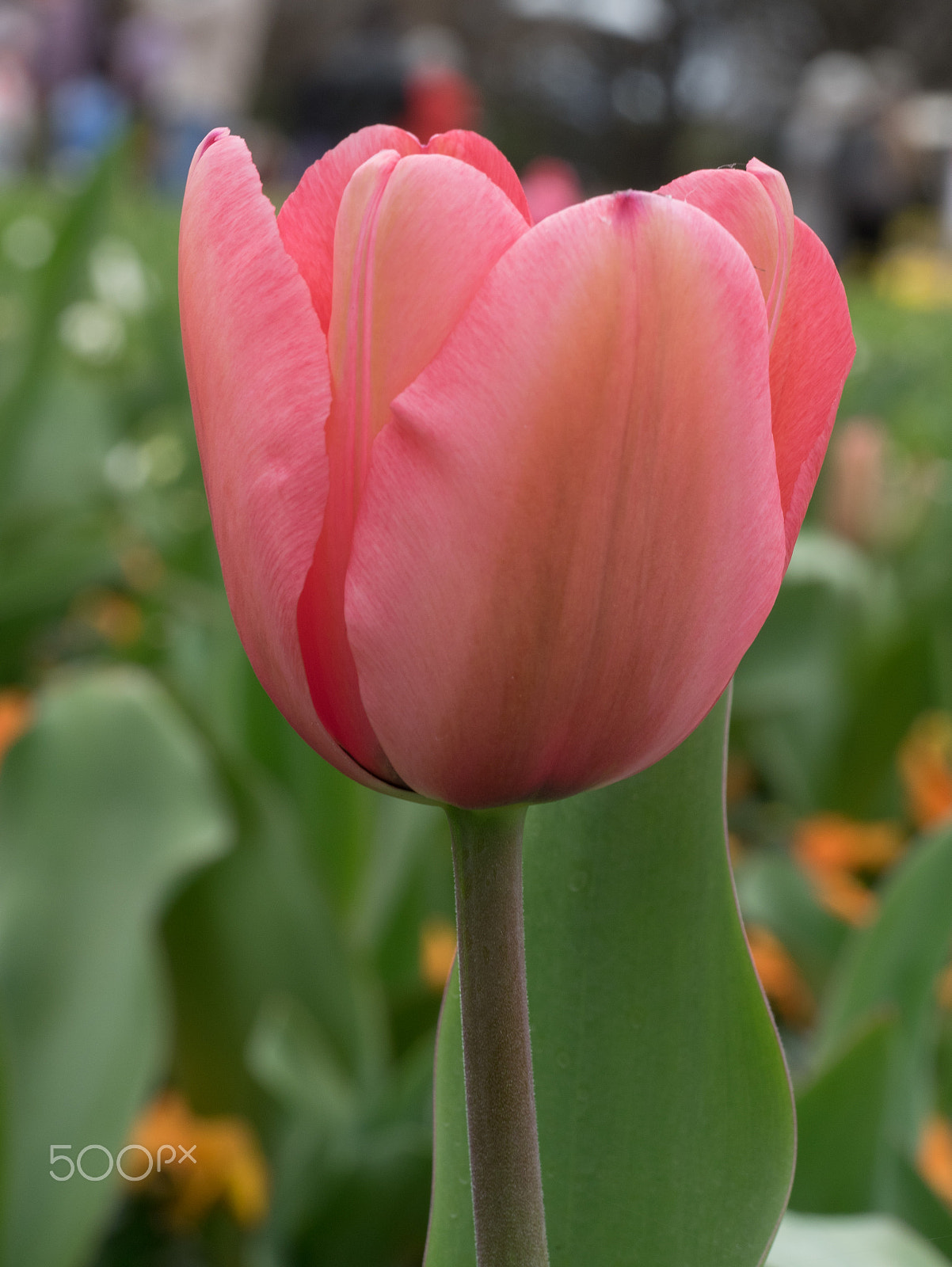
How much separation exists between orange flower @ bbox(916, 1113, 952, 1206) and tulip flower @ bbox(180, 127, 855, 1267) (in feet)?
1.97

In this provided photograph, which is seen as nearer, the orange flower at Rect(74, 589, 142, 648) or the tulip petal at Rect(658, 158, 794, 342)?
the tulip petal at Rect(658, 158, 794, 342)

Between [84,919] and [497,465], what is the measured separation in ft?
2.24

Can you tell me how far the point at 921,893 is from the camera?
2.38ft

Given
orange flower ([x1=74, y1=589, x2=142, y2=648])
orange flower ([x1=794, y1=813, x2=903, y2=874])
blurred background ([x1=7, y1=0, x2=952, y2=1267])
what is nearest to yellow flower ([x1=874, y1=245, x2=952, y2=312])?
blurred background ([x1=7, y1=0, x2=952, y2=1267])

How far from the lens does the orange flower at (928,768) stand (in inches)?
56.9

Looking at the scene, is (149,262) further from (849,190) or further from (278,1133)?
(849,190)

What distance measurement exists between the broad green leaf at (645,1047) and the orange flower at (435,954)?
0.73 metres

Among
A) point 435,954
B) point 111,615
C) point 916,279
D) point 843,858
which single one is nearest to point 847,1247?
point 435,954

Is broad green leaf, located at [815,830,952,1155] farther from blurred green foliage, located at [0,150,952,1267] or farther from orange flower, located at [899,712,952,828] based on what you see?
orange flower, located at [899,712,952,828]

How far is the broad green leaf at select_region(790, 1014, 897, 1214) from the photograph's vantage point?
25.1 inches

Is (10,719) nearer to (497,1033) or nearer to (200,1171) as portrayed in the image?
(200,1171)

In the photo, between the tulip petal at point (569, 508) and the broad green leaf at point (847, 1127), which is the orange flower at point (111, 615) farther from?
the tulip petal at point (569, 508)

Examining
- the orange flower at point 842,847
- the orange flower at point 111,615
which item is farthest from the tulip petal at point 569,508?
the orange flower at point 111,615

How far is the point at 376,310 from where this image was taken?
283 mm
